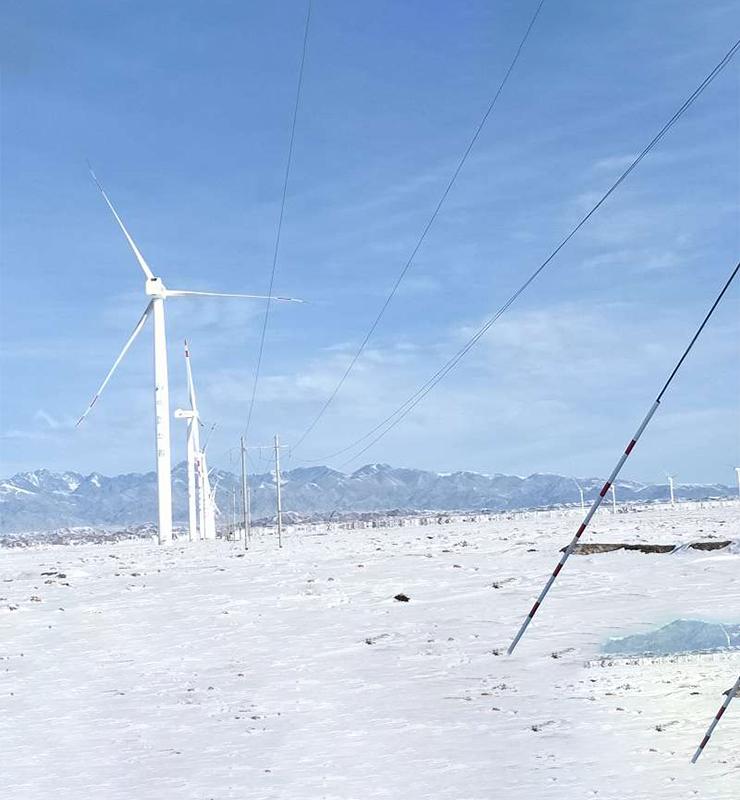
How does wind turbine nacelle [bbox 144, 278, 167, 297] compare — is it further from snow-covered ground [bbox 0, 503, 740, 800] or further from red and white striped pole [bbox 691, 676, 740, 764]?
red and white striped pole [bbox 691, 676, 740, 764]

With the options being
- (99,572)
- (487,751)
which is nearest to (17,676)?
(487,751)

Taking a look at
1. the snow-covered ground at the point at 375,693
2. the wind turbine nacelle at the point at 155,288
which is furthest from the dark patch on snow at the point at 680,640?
the wind turbine nacelle at the point at 155,288

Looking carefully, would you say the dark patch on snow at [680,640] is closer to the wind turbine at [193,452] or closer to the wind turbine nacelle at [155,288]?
the wind turbine nacelle at [155,288]

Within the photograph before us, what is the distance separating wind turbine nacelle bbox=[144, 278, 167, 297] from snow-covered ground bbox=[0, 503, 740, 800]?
4791 cm

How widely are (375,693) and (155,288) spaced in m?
62.2

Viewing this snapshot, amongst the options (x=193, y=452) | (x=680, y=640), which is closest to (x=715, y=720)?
(x=680, y=640)

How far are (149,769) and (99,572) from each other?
95.9ft

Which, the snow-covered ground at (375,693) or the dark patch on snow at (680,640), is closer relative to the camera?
the snow-covered ground at (375,693)

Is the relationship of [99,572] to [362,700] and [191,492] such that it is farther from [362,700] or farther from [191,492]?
[191,492]

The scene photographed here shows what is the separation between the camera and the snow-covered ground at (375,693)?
966 centimetres

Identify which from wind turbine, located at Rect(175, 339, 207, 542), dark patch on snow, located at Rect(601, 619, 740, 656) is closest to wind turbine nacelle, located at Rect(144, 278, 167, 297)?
wind turbine, located at Rect(175, 339, 207, 542)

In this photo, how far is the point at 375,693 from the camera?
13781 mm

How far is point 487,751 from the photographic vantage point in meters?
10.4

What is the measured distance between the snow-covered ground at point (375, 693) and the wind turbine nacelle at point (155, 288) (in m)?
47.9
